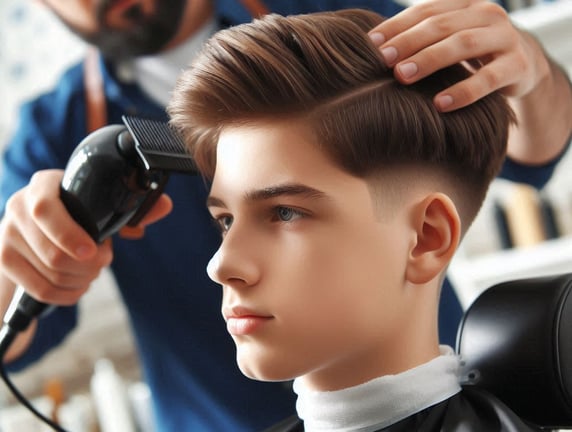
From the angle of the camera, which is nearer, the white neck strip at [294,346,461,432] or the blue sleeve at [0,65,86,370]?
the white neck strip at [294,346,461,432]

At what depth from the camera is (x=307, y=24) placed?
67cm

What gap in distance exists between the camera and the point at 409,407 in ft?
2.25

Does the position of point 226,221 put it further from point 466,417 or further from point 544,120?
point 544,120

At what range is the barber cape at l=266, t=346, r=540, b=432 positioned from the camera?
0.68 metres

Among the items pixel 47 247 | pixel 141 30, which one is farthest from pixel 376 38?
pixel 141 30

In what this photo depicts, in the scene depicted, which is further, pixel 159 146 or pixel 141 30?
pixel 141 30

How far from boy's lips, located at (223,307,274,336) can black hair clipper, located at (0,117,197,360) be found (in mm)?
160

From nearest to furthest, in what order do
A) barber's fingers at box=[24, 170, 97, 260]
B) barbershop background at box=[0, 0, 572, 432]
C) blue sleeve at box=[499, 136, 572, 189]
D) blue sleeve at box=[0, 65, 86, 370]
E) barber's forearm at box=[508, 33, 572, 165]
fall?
1. barber's fingers at box=[24, 170, 97, 260]
2. barber's forearm at box=[508, 33, 572, 165]
3. blue sleeve at box=[499, 136, 572, 189]
4. blue sleeve at box=[0, 65, 86, 370]
5. barbershop background at box=[0, 0, 572, 432]

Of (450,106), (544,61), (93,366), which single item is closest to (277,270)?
(450,106)

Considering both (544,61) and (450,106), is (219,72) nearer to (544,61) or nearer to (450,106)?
(450,106)

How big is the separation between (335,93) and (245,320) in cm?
21

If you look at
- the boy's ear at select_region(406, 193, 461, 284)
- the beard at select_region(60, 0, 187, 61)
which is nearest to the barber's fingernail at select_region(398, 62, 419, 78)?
the boy's ear at select_region(406, 193, 461, 284)

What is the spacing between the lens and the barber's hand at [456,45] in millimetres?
652

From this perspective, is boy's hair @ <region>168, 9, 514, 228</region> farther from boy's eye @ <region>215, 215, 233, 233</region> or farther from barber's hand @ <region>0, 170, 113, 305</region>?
barber's hand @ <region>0, 170, 113, 305</region>
